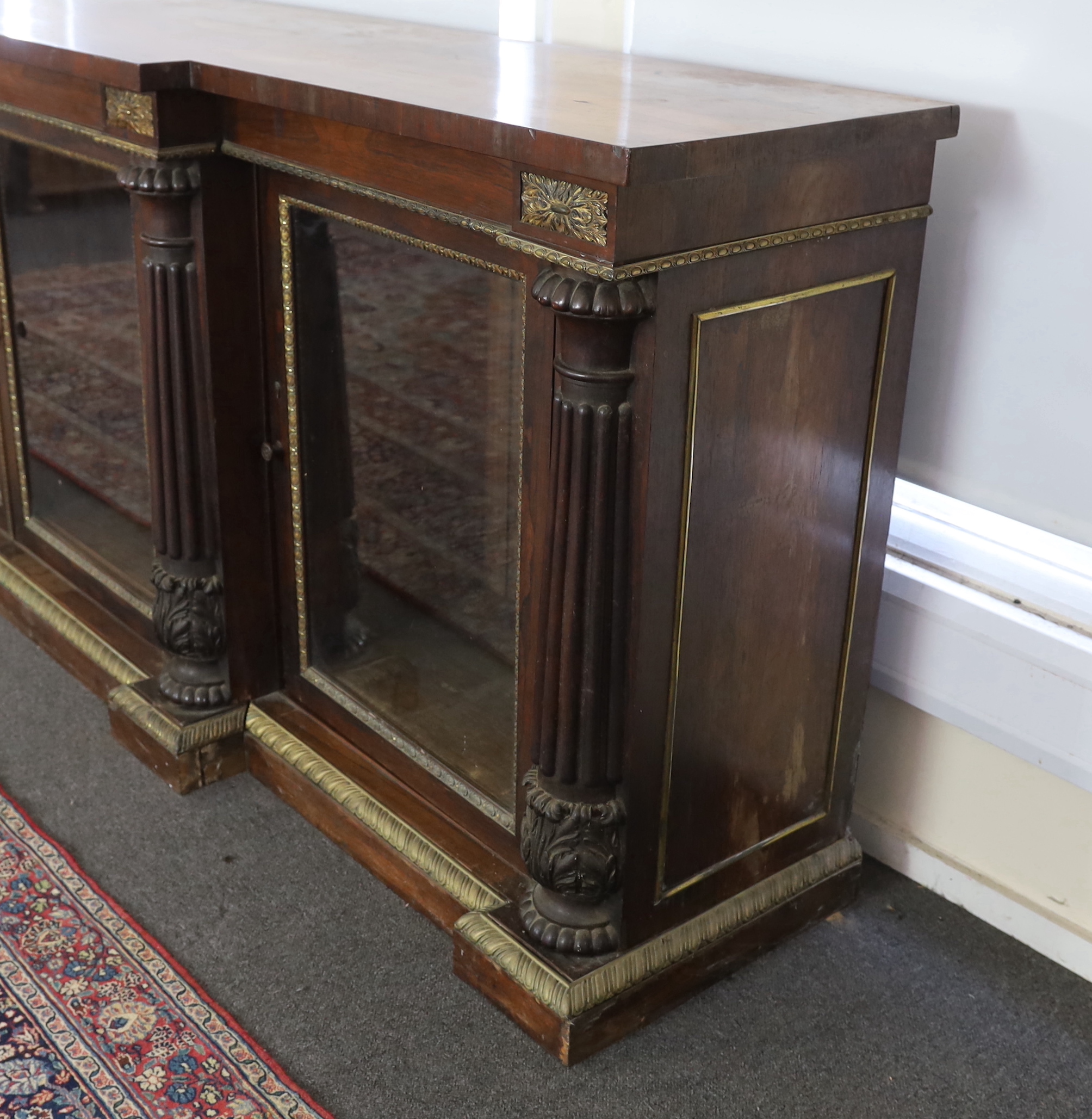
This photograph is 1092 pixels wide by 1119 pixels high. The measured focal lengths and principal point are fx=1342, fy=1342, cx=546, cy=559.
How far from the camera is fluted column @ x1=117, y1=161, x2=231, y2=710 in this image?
1606mm

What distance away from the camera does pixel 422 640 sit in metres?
1.62

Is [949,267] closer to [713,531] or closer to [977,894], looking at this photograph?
[713,531]

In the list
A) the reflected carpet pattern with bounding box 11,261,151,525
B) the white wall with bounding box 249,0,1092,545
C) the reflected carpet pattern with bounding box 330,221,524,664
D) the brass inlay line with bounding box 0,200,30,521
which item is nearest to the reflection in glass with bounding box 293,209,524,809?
the reflected carpet pattern with bounding box 330,221,524,664

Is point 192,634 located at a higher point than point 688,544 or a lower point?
lower

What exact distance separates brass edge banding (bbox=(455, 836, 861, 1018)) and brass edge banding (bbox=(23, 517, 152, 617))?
0.79 m

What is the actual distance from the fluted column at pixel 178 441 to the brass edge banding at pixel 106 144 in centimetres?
2

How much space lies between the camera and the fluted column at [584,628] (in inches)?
45.6

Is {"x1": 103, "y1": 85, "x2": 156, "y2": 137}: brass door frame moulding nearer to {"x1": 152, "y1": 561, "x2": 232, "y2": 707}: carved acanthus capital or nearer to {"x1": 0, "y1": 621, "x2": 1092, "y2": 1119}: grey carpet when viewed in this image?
{"x1": 152, "y1": 561, "x2": 232, "y2": 707}: carved acanthus capital

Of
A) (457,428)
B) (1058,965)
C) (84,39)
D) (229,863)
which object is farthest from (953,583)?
(84,39)

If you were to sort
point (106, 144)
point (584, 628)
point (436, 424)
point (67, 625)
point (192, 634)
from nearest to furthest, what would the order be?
point (584, 628), point (436, 424), point (106, 144), point (192, 634), point (67, 625)

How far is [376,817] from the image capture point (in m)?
1.65

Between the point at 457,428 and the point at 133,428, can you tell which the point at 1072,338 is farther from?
the point at 133,428

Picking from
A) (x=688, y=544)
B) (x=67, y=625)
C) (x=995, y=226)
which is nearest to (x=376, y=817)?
(x=688, y=544)

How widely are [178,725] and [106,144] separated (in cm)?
76
